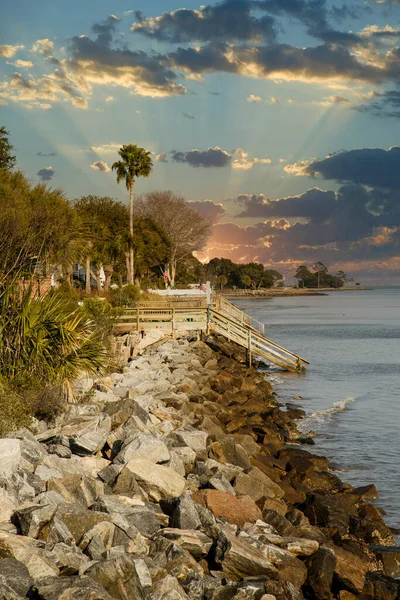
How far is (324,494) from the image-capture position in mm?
13117

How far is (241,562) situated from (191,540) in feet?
2.14

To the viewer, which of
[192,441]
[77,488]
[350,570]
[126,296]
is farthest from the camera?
[126,296]

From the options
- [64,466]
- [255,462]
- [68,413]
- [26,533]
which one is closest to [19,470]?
[64,466]

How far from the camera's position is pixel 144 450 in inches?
420

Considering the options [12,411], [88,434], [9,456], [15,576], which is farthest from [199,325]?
[15,576]

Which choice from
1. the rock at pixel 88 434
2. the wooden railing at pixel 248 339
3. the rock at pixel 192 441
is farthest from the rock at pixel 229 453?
Result: the wooden railing at pixel 248 339

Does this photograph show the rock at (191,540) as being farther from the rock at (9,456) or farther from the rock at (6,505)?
the rock at (9,456)

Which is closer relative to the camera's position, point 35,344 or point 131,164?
point 35,344

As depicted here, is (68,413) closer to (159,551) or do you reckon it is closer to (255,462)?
(255,462)

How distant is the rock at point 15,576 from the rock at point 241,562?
2.51 m

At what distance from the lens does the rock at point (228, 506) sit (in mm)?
9625

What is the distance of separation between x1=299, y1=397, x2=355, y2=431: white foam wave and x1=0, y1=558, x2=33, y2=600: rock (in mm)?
16050

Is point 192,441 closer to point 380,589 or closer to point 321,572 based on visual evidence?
point 321,572

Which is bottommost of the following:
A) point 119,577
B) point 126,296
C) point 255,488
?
point 255,488
